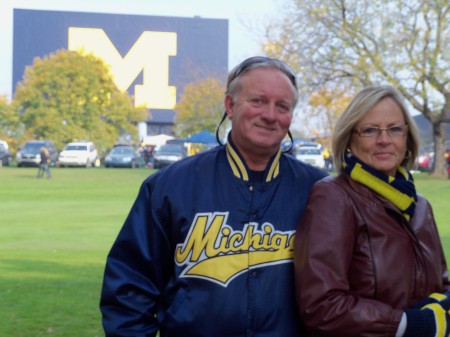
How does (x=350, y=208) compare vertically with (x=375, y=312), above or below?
above

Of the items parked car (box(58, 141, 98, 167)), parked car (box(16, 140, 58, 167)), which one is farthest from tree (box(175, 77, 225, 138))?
parked car (box(16, 140, 58, 167))

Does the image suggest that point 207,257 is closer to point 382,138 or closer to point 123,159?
point 382,138

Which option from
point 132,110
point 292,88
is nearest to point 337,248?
point 292,88

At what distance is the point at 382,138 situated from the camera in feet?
11.1

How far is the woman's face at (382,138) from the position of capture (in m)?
3.39

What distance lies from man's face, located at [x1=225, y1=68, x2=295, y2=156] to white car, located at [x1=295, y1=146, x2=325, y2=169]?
48.2m

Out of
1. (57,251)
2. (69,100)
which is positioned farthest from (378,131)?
(69,100)

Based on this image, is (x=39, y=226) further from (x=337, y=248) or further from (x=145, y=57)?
(x=145, y=57)

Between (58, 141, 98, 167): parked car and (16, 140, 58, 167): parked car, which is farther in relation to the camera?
(58, 141, 98, 167): parked car

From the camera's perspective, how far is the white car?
52.2 meters

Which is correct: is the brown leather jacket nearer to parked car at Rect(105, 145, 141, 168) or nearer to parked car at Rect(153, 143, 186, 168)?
parked car at Rect(153, 143, 186, 168)

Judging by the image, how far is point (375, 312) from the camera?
10.2ft

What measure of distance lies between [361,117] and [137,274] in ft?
3.27

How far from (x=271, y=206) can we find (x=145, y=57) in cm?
8445
